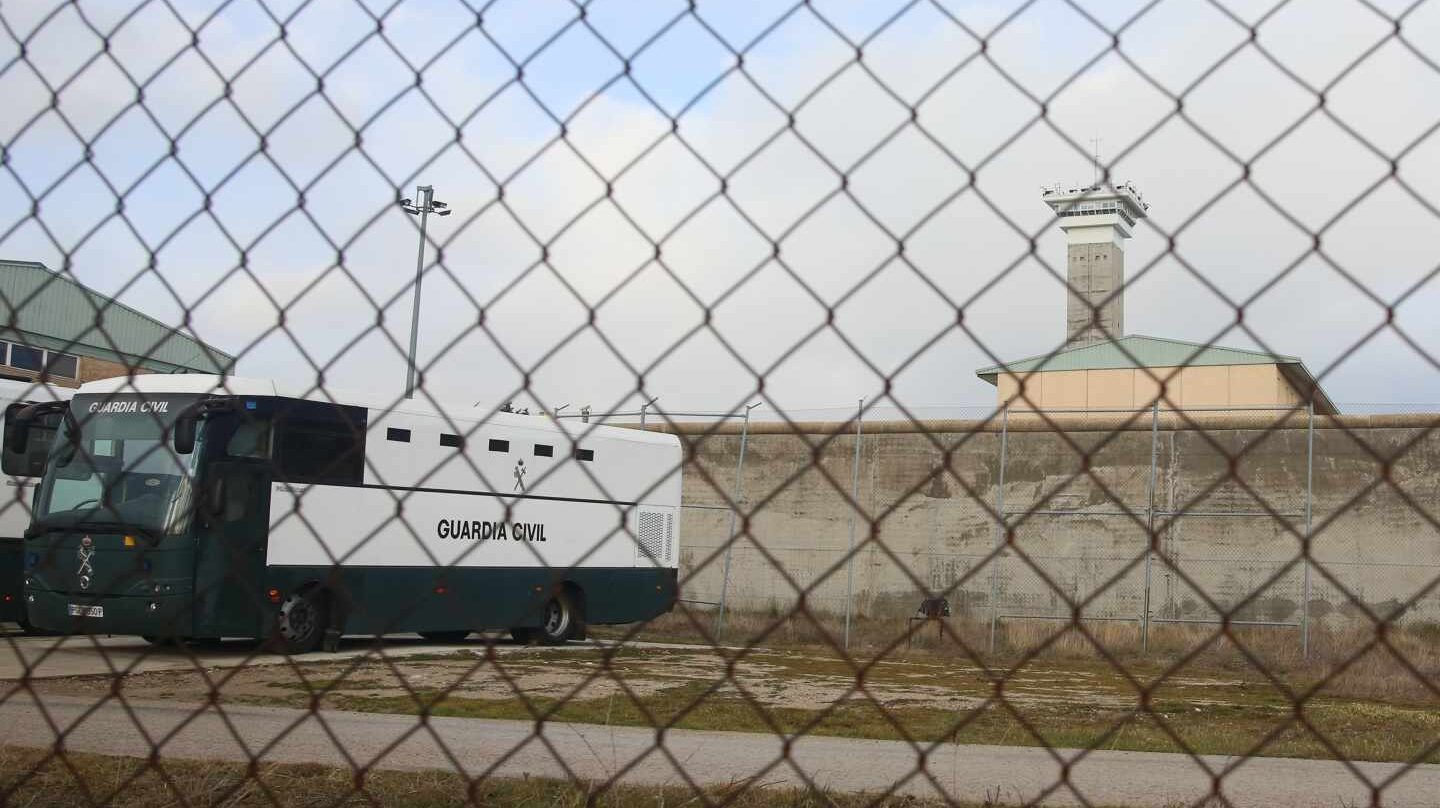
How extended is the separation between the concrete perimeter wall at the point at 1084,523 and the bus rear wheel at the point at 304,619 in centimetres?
466

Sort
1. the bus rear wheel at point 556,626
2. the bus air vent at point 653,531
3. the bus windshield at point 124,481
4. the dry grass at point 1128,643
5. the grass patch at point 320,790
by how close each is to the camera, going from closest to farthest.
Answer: the grass patch at point 320,790
the bus windshield at point 124,481
the dry grass at point 1128,643
the bus rear wheel at point 556,626
the bus air vent at point 653,531

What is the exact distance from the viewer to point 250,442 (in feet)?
39.5

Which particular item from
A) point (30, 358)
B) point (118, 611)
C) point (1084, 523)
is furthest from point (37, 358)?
point (1084, 523)

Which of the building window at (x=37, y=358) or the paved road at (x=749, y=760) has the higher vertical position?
the building window at (x=37, y=358)

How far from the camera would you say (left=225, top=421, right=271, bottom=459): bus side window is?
11.6m

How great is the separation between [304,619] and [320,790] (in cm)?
912

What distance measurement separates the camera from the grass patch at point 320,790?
388 centimetres

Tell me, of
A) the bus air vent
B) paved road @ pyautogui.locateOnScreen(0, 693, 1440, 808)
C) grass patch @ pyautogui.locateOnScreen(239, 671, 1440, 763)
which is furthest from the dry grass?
paved road @ pyautogui.locateOnScreen(0, 693, 1440, 808)

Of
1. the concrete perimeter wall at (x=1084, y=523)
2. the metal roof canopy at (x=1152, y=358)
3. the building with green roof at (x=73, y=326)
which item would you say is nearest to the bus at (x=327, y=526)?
the concrete perimeter wall at (x=1084, y=523)

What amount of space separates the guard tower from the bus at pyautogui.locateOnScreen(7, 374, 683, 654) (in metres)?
6.57

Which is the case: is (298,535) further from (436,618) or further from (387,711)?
(387,711)

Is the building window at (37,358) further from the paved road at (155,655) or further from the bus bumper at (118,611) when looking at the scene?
the bus bumper at (118,611)

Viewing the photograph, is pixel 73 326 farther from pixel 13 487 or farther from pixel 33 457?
pixel 33 457

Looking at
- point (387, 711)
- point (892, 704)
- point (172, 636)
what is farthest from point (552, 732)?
point (172, 636)
